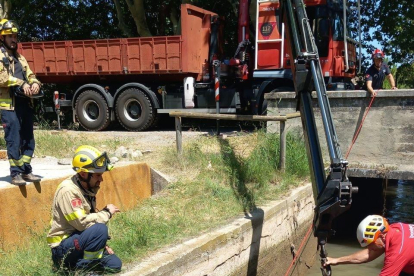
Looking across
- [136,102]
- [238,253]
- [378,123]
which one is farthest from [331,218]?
[136,102]

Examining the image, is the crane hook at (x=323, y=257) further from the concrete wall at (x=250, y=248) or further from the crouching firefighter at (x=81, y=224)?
the crouching firefighter at (x=81, y=224)

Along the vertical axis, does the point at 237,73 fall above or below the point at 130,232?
above

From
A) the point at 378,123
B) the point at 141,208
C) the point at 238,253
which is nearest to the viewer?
the point at 238,253

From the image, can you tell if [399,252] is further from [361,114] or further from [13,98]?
[361,114]

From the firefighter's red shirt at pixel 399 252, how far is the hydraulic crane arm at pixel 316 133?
0.54m

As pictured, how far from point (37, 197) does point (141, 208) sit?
1545mm

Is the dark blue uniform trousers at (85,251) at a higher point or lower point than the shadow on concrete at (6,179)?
lower

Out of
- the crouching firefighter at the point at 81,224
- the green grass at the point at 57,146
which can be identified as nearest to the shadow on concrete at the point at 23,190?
the crouching firefighter at the point at 81,224

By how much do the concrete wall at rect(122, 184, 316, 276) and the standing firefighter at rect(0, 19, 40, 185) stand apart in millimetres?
1705

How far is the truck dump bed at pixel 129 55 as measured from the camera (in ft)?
38.5

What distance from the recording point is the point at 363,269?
7379mm

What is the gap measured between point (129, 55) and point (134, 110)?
150 centimetres

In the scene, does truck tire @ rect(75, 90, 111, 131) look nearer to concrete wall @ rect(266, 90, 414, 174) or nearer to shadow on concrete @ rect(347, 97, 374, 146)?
concrete wall @ rect(266, 90, 414, 174)

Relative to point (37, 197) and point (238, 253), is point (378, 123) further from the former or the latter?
point (37, 197)
